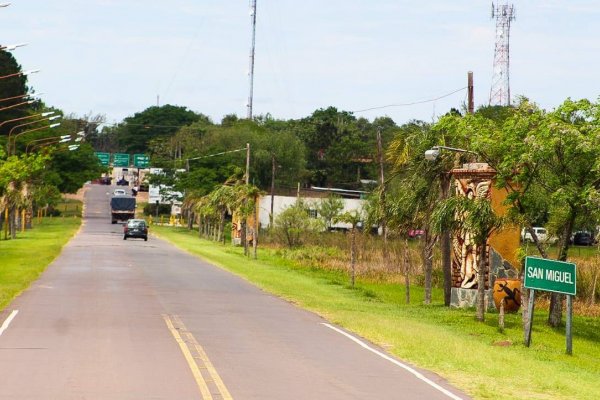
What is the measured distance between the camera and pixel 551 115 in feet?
94.1

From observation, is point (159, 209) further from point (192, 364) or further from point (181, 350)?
point (192, 364)

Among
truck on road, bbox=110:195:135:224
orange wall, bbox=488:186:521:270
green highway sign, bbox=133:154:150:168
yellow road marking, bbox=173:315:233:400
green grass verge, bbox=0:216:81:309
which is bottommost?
yellow road marking, bbox=173:315:233:400

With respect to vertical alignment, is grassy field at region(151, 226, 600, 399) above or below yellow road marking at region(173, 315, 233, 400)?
below

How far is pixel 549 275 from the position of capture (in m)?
23.6

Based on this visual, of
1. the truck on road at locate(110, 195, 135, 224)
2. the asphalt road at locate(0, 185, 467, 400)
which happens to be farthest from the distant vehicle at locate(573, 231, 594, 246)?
the asphalt road at locate(0, 185, 467, 400)

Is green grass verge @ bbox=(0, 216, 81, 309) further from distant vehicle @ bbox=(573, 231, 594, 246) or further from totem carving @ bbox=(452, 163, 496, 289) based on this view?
distant vehicle @ bbox=(573, 231, 594, 246)

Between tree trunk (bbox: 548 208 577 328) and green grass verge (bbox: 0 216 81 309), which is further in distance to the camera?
green grass verge (bbox: 0 216 81 309)

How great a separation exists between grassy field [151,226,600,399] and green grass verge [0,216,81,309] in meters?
7.83

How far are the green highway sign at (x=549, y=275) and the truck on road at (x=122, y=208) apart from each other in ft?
287

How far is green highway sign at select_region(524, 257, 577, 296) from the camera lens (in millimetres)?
23469

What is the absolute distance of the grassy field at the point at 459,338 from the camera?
1730 centimetres

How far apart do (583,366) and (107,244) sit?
47.6 m

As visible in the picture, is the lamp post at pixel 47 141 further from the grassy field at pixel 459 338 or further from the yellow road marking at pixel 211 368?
the yellow road marking at pixel 211 368

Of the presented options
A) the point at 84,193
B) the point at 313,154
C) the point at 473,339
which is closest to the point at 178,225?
the point at 313,154
